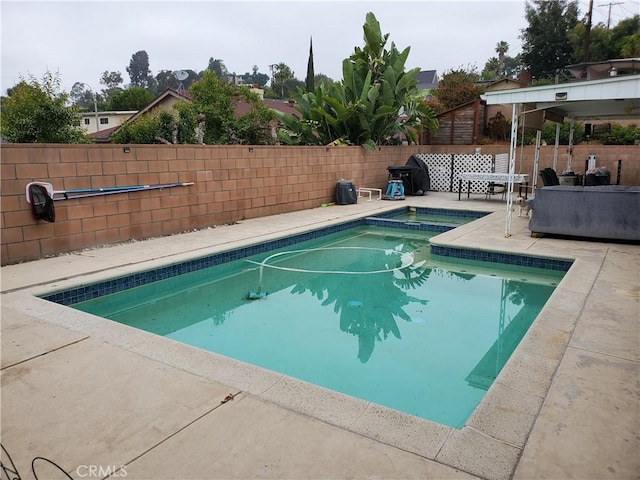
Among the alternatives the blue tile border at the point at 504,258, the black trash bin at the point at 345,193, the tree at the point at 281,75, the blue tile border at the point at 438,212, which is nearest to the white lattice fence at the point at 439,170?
the blue tile border at the point at 438,212

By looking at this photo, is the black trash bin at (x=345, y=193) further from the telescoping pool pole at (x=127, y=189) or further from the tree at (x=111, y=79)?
the tree at (x=111, y=79)

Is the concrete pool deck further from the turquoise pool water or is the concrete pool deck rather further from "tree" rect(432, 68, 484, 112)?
"tree" rect(432, 68, 484, 112)

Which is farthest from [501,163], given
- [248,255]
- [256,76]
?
[256,76]

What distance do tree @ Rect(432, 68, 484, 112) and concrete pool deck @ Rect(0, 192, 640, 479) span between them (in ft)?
51.7

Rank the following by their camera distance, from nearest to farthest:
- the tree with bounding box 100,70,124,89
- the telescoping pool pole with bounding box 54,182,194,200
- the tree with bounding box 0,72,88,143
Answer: the telescoping pool pole with bounding box 54,182,194,200 → the tree with bounding box 0,72,88,143 → the tree with bounding box 100,70,124,89

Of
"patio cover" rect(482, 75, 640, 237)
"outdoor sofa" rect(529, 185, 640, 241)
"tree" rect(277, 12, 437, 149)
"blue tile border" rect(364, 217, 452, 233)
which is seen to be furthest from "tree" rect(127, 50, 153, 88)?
"outdoor sofa" rect(529, 185, 640, 241)

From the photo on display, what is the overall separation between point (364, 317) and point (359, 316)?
58mm

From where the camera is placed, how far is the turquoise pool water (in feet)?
12.2

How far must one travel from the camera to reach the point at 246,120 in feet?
42.0

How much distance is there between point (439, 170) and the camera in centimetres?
1489

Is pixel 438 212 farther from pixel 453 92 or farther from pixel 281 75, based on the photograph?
pixel 281 75

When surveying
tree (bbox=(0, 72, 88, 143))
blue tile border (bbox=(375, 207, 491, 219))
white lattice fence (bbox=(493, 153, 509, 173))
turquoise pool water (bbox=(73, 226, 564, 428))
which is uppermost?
tree (bbox=(0, 72, 88, 143))

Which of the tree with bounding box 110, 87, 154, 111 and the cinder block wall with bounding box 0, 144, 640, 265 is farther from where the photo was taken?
the tree with bounding box 110, 87, 154, 111

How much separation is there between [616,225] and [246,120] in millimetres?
9170
